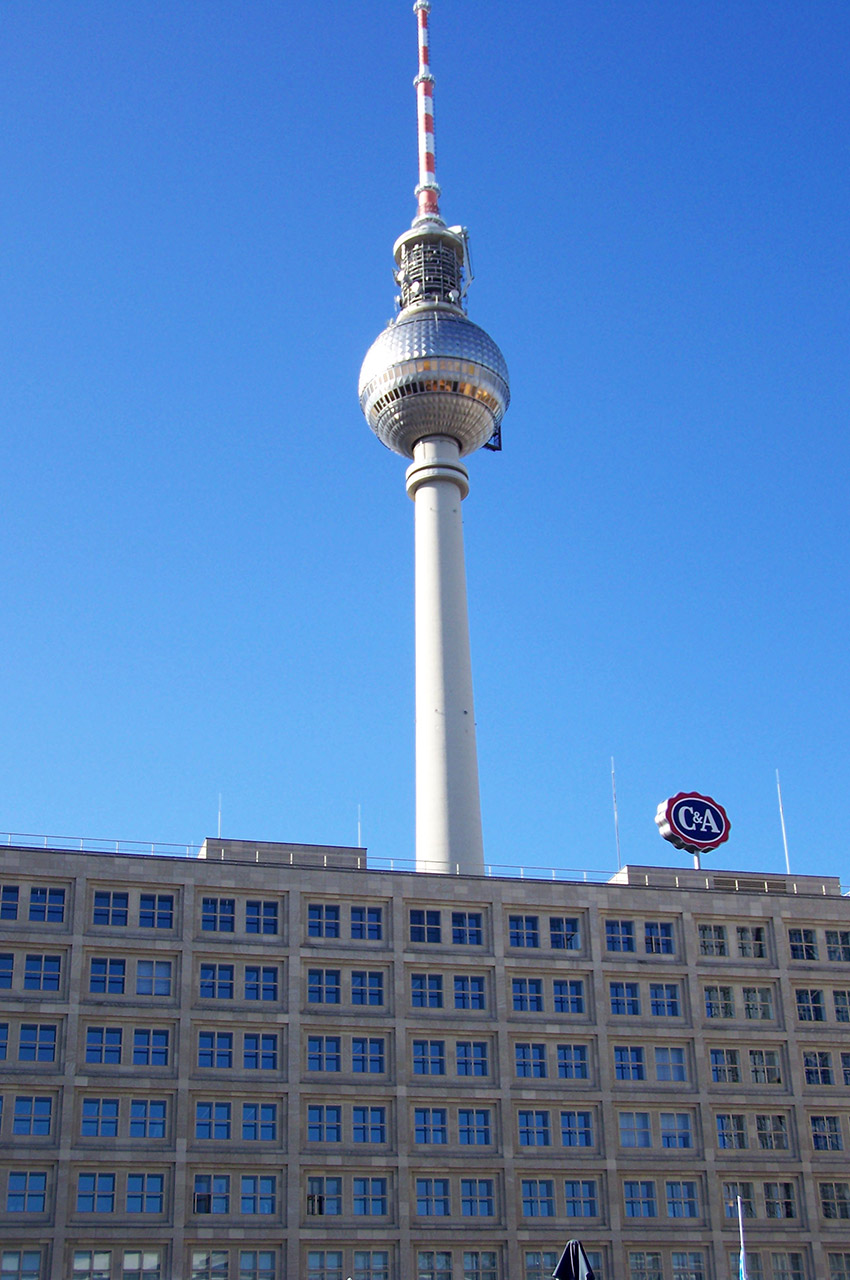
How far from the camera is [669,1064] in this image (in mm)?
88125

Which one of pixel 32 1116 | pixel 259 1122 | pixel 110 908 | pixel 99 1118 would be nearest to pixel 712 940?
pixel 259 1122

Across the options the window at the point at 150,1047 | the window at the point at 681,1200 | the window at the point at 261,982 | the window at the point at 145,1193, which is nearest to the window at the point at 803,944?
the window at the point at 681,1200

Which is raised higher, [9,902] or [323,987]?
[9,902]

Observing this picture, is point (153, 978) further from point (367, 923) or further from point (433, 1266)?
point (433, 1266)

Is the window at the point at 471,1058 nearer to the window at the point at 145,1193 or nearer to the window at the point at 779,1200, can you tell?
the window at the point at 145,1193

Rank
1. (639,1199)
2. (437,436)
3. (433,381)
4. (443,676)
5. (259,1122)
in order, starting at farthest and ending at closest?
(437,436)
(433,381)
(443,676)
(639,1199)
(259,1122)

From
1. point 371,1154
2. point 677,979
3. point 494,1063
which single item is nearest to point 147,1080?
point 371,1154

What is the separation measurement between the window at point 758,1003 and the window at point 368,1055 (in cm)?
2173

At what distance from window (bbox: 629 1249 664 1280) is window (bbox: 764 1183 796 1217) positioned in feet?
24.7

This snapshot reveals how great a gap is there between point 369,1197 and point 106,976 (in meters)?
18.5

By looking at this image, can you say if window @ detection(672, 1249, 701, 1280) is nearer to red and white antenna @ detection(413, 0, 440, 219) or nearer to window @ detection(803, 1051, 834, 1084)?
window @ detection(803, 1051, 834, 1084)

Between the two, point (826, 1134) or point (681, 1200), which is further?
point (826, 1134)

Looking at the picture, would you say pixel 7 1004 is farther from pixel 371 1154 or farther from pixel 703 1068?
pixel 703 1068

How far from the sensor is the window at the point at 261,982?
3253 inches
